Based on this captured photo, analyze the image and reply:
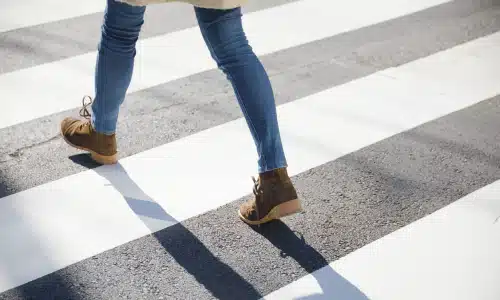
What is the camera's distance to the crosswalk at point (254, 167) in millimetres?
3195

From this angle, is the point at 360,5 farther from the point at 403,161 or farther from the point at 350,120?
the point at 403,161

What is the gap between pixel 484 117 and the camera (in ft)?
15.3

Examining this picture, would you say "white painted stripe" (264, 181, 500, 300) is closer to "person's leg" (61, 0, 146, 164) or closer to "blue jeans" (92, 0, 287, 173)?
"blue jeans" (92, 0, 287, 173)

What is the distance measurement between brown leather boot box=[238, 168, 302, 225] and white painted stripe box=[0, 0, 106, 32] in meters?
2.78

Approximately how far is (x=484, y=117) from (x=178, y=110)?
153 centimetres

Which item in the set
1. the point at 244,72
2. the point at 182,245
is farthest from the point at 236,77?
the point at 182,245

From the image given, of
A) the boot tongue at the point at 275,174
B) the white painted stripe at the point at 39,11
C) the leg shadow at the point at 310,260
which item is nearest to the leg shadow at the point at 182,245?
the leg shadow at the point at 310,260

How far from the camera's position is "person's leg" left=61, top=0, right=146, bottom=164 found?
350cm

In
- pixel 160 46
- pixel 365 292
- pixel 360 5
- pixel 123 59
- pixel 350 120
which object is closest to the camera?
pixel 365 292

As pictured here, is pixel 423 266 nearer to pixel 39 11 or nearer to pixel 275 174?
pixel 275 174

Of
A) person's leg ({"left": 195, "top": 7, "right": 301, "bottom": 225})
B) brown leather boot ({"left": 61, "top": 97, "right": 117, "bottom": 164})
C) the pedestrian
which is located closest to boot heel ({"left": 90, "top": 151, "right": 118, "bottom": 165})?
brown leather boot ({"left": 61, "top": 97, "right": 117, "bottom": 164})

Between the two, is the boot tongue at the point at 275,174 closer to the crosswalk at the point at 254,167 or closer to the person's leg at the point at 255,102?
the person's leg at the point at 255,102

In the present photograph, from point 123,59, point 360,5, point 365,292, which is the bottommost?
point 360,5

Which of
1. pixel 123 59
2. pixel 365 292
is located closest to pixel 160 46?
pixel 123 59
